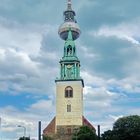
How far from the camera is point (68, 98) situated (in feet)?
356

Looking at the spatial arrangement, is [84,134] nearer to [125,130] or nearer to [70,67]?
[125,130]

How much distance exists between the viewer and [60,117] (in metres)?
107

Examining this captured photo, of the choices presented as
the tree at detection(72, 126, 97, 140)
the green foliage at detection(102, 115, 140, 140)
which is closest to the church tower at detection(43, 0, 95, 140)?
the tree at detection(72, 126, 97, 140)

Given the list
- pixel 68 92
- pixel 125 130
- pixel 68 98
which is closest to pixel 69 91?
pixel 68 92

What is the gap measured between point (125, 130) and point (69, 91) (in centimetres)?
2018

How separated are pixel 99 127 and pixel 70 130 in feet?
25.5

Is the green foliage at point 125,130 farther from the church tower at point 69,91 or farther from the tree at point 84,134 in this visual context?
the church tower at point 69,91

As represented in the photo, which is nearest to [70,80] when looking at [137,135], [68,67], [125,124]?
[68,67]

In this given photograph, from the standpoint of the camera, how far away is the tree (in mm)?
91625

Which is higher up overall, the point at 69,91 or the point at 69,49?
the point at 69,49

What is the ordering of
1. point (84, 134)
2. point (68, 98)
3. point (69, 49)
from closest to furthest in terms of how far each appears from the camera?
point (84, 134)
point (68, 98)
point (69, 49)

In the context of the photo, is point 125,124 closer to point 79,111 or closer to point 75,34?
point 79,111

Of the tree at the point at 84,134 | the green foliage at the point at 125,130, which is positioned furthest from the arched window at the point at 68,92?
the green foliage at the point at 125,130

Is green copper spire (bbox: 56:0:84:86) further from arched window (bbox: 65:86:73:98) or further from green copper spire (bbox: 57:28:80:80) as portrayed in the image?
arched window (bbox: 65:86:73:98)
